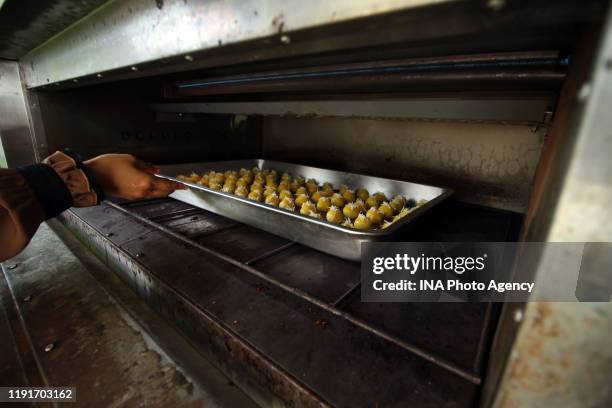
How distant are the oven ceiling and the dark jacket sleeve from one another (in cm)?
47

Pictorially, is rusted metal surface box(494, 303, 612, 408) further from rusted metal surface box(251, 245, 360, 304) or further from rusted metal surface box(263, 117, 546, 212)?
rusted metal surface box(263, 117, 546, 212)

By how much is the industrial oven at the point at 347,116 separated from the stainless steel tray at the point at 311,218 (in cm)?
4

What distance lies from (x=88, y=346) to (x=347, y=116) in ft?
3.91

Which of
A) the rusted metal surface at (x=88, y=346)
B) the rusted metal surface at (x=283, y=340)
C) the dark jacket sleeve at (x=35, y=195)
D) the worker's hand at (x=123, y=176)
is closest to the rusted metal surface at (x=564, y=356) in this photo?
the rusted metal surface at (x=283, y=340)

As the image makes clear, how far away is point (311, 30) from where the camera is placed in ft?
1.45

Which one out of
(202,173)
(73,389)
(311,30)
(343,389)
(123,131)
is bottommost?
(73,389)

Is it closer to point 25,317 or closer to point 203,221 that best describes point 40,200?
point 25,317

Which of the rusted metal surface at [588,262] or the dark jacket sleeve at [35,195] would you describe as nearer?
the rusted metal surface at [588,262]

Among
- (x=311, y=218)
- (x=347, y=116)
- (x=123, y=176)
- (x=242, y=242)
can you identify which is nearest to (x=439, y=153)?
(x=347, y=116)

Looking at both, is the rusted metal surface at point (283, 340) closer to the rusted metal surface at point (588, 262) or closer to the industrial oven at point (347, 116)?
the industrial oven at point (347, 116)

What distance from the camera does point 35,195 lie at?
2.81ft

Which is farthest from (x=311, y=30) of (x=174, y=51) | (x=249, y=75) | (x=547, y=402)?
(x=249, y=75)

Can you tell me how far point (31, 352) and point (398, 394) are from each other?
41.5 inches

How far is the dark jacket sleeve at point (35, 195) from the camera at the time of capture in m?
0.75
